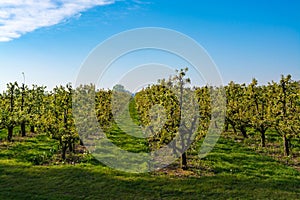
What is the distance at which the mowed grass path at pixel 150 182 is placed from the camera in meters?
17.8

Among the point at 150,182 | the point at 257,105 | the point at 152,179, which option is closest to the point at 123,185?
the point at 150,182

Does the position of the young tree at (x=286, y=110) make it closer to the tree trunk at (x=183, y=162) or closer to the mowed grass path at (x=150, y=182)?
the mowed grass path at (x=150, y=182)

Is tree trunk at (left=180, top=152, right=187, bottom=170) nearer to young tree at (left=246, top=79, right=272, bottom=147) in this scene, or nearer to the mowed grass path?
the mowed grass path

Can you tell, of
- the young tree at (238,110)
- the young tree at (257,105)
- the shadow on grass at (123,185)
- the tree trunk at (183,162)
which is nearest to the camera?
the shadow on grass at (123,185)

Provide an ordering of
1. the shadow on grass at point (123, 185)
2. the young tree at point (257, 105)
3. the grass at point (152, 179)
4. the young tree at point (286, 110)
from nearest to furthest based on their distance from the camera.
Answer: the shadow on grass at point (123, 185) → the grass at point (152, 179) → the young tree at point (286, 110) → the young tree at point (257, 105)

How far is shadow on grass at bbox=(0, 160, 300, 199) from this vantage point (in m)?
17.8

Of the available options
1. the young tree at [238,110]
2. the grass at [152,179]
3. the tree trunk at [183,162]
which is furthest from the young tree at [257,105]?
the tree trunk at [183,162]

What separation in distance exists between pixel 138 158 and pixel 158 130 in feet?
14.0

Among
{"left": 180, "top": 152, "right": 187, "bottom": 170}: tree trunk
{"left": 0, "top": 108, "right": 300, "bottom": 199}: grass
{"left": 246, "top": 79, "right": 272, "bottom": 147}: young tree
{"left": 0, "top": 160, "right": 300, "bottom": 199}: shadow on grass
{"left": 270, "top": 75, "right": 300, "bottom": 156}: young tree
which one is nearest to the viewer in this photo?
{"left": 0, "top": 160, "right": 300, "bottom": 199}: shadow on grass

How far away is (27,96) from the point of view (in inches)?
1538

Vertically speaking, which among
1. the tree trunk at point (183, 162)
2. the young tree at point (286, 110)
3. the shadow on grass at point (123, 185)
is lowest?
the shadow on grass at point (123, 185)

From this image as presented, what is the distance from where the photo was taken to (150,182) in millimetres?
19828

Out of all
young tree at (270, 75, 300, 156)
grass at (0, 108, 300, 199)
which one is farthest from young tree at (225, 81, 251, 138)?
grass at (0, 108, 300, 199)

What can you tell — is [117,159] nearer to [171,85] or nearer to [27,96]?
[171,85]
